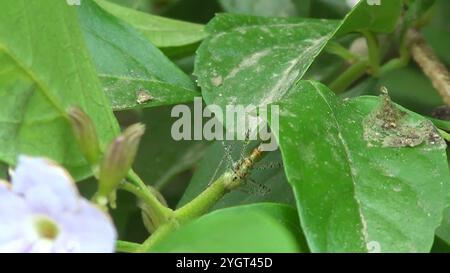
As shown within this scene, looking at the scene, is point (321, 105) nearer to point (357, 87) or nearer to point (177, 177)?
point (357, 87)

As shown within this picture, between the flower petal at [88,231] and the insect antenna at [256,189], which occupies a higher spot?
the flower petal at [88,231]

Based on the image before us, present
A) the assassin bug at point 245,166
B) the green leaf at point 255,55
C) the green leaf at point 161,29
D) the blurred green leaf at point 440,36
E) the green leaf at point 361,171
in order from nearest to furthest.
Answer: the green leaf at point 361,171
the assassin bug at point 245,166
the green leaf at point 255,55
the green leaf at point 161,29
the blurred green leaf at point 440,36

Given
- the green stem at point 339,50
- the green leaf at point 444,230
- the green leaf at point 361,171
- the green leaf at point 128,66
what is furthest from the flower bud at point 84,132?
the green stem at point 339,50

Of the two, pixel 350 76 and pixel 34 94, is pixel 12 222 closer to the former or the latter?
pixel 34 94

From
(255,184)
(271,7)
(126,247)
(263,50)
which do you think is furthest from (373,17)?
(126,247)

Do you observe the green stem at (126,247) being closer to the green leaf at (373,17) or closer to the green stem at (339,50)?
the green leaf at (373,17)

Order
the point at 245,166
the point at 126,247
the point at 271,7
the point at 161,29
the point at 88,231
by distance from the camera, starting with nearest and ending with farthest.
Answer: the point at 88,231 < the point at 126,247 < the point at 245,166 < the point at 161,29 < the point at 271,7
